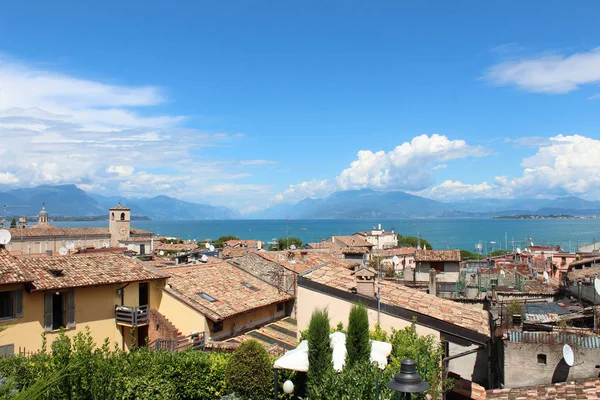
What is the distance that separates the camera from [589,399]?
1166cm

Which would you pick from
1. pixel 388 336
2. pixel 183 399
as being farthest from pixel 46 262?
pixel 388 336

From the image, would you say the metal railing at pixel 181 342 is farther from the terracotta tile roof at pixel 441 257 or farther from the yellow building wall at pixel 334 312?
the terracotta tile roof at pixel 441 257

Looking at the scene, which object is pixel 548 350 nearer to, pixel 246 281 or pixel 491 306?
pixel 491 306

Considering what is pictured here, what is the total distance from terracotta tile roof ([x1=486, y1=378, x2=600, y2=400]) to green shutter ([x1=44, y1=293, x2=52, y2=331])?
15302 mm

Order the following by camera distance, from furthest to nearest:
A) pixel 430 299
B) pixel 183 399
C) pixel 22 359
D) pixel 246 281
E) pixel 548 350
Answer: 1. pixel 246 281
2. pixel 430 299
3. pixel 548 350
4. pixel 183 399
5. pixel 22 359

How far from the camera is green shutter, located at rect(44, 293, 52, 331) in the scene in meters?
17.6

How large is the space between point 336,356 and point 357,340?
78 cm

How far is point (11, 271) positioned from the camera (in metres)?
16.8

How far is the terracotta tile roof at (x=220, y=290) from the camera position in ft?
69.0

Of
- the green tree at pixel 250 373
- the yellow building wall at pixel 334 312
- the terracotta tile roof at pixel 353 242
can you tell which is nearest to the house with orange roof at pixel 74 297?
the yellow building wall at pixel 334 312

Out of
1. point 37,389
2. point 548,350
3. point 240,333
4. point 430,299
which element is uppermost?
point 37,389

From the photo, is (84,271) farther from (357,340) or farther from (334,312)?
(357,340)

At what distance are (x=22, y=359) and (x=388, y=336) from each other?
358 inches

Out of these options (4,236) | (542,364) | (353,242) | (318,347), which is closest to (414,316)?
(318,347)
